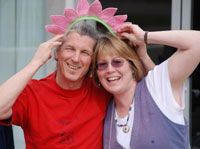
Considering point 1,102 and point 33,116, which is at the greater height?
point 1,102

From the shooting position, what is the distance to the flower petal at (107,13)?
1857 millimetres

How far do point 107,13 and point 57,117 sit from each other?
2.86ft

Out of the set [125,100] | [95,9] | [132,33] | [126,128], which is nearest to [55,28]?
[95,9]

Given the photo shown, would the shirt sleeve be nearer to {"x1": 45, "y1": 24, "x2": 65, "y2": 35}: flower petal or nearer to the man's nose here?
the man's nose

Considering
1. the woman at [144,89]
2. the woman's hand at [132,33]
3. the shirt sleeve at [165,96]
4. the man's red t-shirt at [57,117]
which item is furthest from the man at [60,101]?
the shirt sleeve at [165,96]

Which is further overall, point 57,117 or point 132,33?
point 132,33

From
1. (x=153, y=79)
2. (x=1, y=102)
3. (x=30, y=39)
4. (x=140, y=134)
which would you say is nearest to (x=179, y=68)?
(x=153, y=79)

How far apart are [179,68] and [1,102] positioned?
113 cm

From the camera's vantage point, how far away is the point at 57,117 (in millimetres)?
1713

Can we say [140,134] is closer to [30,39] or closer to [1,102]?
[1,102]

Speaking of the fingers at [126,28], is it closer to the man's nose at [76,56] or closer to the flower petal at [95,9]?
the flower petal at [95,9]

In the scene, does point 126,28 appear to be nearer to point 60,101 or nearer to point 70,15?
point 70,15

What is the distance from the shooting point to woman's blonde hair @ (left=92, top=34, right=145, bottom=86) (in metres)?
1.79

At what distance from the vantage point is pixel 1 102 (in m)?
1.48
